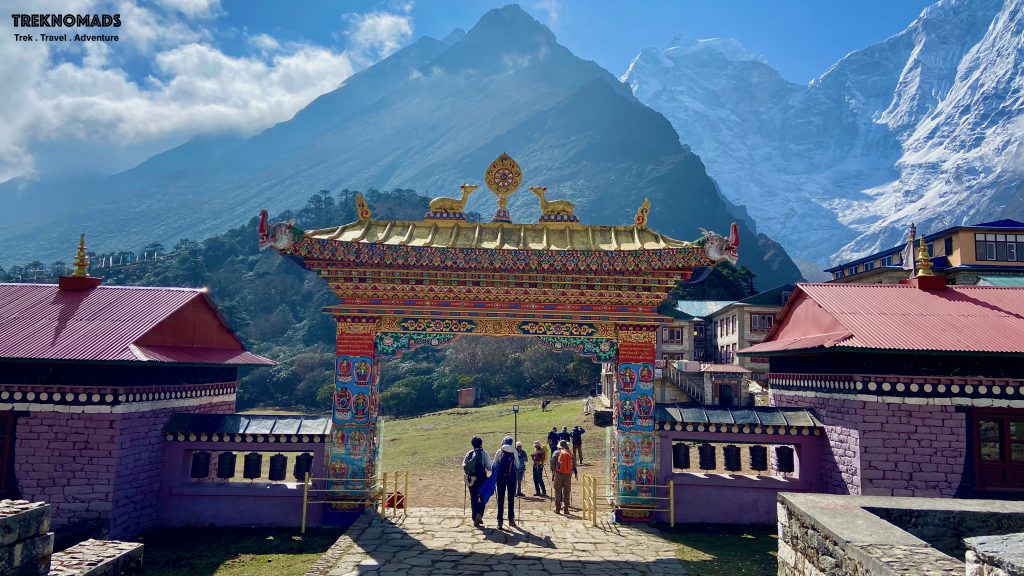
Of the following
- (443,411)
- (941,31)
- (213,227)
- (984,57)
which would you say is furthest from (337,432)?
(941,31)

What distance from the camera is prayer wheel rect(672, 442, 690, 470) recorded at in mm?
13570

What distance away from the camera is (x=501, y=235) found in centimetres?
1388

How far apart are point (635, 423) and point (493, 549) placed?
421 cm

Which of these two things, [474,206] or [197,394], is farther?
[474,206]

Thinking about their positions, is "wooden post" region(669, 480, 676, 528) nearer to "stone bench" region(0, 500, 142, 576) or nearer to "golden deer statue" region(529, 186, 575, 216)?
"golden deer statue" region(529, 186, 575, 216)

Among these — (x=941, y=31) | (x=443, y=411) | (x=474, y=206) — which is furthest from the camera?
(x=941, y=31)

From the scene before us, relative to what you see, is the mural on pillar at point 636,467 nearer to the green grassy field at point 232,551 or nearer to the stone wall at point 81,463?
the green grassy field at point 232,551

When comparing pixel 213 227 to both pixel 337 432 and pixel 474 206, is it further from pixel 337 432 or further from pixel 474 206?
pixel 337 432

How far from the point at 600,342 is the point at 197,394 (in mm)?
9795

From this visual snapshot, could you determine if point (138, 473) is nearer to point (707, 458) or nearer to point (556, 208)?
point (556, 208)

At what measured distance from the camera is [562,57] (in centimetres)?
19262

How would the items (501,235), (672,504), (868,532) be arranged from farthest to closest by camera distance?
(501,235), (672,504), (868,532)

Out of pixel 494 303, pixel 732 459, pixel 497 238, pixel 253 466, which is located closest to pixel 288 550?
pixel 253 466

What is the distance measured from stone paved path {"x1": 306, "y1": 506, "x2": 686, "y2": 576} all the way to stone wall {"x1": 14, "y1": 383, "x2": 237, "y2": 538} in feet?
15.5
